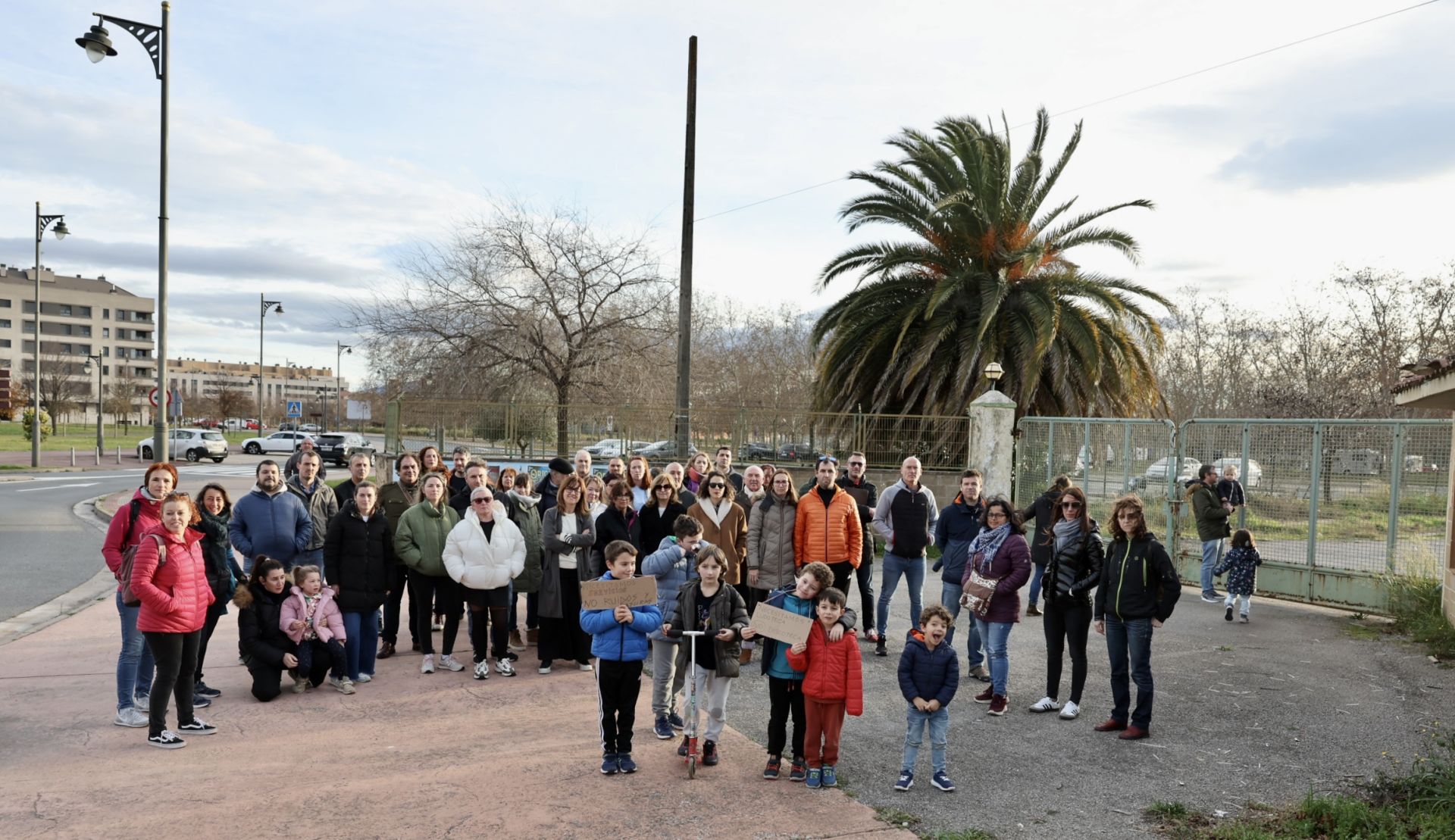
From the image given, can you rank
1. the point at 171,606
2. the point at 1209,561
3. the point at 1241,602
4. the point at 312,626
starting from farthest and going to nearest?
the point at 1209,561
the point at 1241,602
the point at 312,626
the point at 171,606

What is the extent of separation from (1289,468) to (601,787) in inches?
401

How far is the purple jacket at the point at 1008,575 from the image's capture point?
730cm

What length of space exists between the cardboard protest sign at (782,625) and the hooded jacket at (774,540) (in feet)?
9.26

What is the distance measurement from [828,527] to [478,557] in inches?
117

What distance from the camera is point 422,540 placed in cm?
823

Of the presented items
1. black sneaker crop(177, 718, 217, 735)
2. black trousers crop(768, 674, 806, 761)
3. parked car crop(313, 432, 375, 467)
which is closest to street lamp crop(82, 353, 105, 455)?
parked car crop(313, 432, 375, 467)

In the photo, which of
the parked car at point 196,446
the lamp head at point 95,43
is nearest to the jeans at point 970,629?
the lamp head at point 95,43

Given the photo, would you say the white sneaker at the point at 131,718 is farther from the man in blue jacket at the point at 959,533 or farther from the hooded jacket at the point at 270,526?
the man in blue jacket at the point at 959,533

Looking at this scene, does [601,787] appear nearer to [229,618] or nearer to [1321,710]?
[1321,710]

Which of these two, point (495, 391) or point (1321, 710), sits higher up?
point (495, 391)

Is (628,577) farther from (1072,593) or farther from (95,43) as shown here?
(95,43)

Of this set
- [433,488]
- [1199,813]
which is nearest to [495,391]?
[433,488]

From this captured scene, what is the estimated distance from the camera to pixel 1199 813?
17.5ft

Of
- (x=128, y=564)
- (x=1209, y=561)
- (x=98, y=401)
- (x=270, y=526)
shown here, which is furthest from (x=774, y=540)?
(x=98, y=401)
